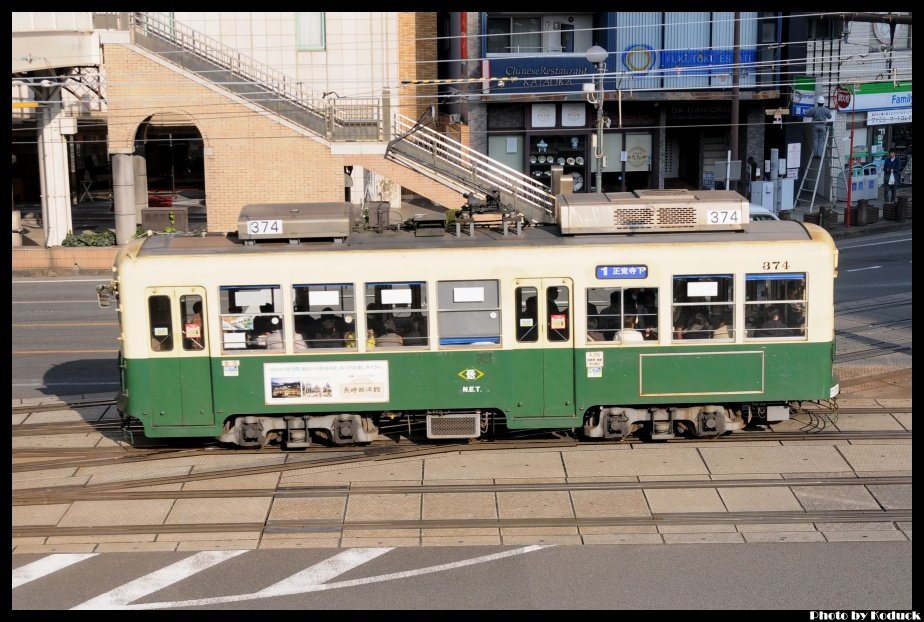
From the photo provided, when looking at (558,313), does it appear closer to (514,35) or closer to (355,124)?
(355,124)

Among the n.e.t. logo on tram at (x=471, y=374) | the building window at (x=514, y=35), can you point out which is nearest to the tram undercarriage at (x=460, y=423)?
the n.e.t. logo on tram at (x=471, y=374)

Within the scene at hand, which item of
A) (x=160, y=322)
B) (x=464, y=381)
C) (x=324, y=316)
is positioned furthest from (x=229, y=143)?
(x=464, y=381)

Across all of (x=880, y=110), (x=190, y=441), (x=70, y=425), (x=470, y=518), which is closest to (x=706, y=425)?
(x=470, y=518)

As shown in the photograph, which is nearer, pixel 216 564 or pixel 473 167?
pixel 216 564

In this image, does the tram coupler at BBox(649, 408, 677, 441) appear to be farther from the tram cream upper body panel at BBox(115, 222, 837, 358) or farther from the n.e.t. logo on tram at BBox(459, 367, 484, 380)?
the n.e.t. logo on tram at BBox(459, 367, 484, 380)

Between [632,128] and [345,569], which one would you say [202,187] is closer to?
[632,128]

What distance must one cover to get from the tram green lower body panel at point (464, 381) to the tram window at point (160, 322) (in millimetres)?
221

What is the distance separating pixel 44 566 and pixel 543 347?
6512 millimetres

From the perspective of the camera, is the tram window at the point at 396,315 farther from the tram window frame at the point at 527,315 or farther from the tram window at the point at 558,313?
the tram window at the point at 558,313

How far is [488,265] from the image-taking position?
14641 millimetres

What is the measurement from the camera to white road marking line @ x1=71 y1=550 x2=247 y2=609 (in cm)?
1093

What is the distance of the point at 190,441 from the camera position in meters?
16.0

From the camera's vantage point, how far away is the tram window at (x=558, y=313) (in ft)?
48.3
